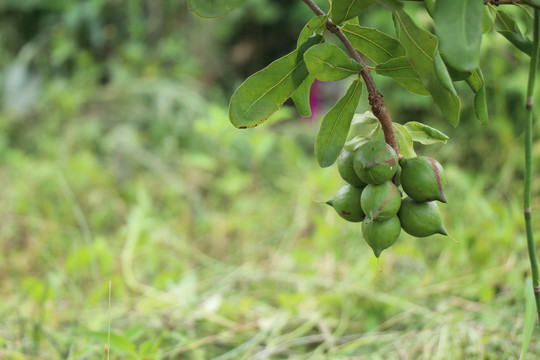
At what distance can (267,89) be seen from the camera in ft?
1.35

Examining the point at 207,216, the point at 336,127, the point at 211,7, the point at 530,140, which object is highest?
the point at 211,7

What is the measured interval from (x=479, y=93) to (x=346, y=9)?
123 millimetres

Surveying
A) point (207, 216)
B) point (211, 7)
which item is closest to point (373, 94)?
point (211, 7)

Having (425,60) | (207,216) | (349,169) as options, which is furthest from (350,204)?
(207,216)

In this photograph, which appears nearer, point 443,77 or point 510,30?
point 443,77

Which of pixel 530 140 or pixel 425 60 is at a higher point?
pixel 425 60

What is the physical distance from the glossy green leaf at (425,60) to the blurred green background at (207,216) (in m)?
0.28

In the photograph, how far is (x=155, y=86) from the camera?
2242mm

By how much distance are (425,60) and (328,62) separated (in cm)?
7

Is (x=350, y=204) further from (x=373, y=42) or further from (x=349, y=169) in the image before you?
(x=373, y=42)

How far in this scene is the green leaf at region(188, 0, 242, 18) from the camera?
0.36 metres

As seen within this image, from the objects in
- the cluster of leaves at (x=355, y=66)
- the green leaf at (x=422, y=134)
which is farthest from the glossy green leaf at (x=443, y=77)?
the green leaf at (x=422, y=134)

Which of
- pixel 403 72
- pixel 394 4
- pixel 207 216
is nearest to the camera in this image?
pixel 394 4

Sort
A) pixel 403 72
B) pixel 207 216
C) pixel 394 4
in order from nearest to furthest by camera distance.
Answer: pixel 394 4 < pixel 403 72 < pixel 207 216
